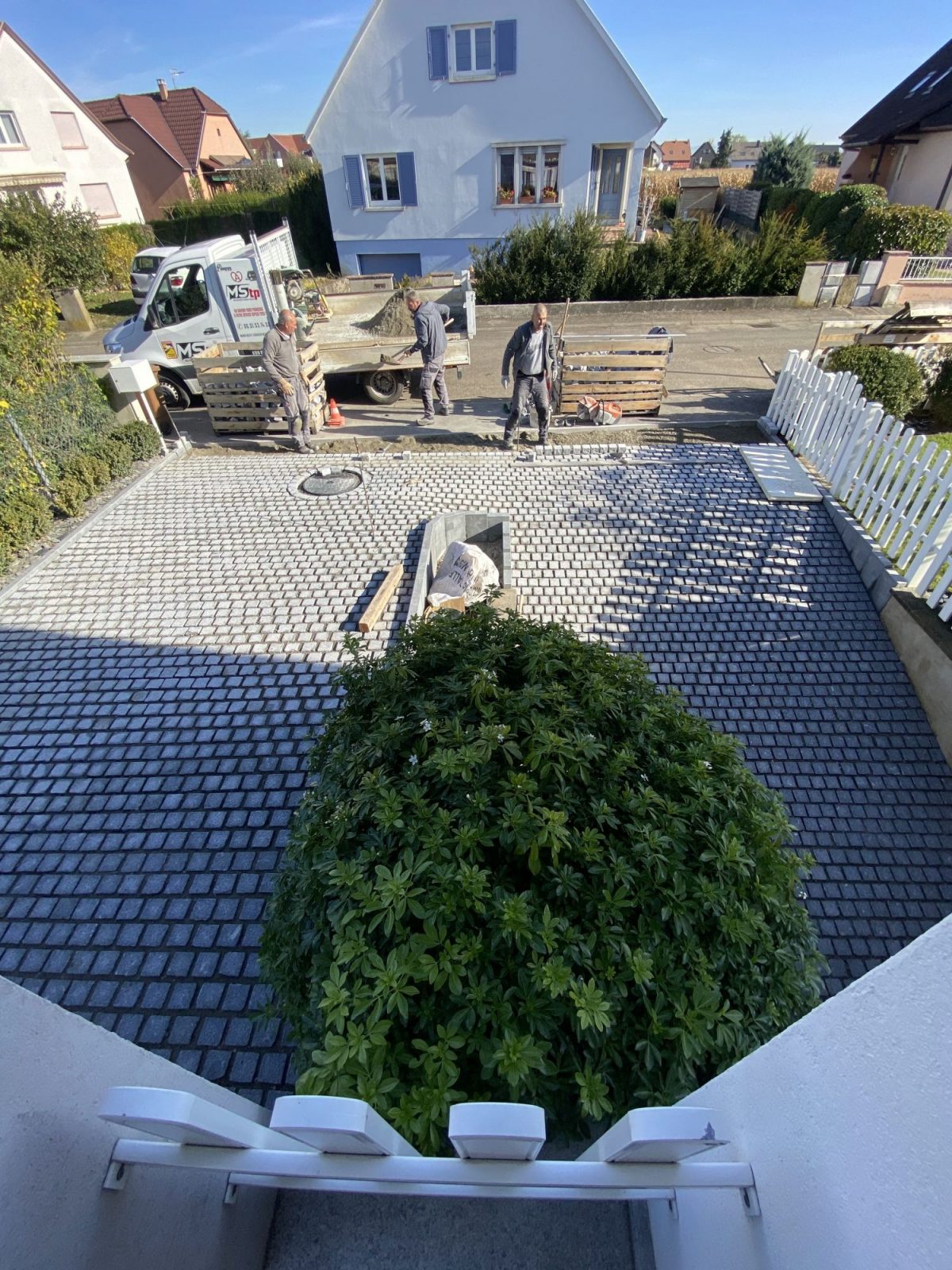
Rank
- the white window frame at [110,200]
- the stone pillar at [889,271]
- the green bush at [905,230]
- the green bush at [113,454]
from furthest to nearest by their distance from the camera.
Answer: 1. the white window frame at [110,200]
2. the green bush at [905,230]
3. the stone pillar at [889,271]
4. the green bush at [113,454]

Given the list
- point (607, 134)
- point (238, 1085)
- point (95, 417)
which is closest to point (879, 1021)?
point (238, 1085)

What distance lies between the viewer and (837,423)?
690 cm

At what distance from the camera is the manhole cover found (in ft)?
24.5

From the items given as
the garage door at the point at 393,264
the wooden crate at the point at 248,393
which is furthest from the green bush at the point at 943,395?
the garage door at the point at 393,264

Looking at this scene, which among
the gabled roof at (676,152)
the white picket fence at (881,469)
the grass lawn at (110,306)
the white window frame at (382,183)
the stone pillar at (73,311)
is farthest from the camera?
the gabled roof at (676,152)

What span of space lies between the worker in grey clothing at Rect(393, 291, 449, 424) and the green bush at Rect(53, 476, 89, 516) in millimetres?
4911

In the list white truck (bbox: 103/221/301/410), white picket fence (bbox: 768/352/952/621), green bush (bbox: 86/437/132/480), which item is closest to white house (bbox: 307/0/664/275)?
white truck (bbox: 103/221/301/410)

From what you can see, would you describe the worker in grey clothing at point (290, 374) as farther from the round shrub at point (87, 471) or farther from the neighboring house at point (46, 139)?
the neighboring house at point (46, 139)

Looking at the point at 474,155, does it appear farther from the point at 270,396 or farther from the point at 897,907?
the point at 897,907

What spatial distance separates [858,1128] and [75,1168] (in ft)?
5.13

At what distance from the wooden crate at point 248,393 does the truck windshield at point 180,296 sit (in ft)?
5.17

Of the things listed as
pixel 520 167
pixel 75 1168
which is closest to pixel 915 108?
pixel 520 167

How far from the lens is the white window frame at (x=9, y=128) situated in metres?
24.6

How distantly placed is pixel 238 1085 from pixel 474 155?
22.2m
